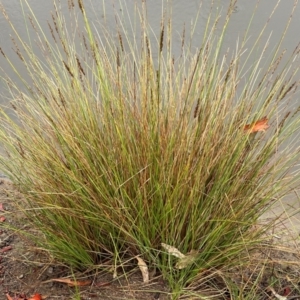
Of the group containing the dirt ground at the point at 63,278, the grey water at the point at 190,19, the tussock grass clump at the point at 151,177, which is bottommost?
the grey water at the point at 190,19

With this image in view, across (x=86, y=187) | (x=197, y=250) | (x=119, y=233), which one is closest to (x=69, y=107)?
(x=86, y=187)

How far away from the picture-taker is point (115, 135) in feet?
7.34

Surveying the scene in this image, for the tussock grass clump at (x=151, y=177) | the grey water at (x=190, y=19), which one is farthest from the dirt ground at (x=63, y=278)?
the grey water at (x=190, y=19)

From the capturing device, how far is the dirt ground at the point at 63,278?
221cm

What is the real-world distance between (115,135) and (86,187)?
0.26 metres

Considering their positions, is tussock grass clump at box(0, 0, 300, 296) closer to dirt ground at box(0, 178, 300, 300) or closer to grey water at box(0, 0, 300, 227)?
dirt ground at box(0, 178, 300, 300)

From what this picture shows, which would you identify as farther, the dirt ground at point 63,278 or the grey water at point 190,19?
the grey water at point 190,19

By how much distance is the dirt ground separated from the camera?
7.26ft

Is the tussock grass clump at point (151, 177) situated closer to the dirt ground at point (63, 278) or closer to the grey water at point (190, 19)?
the dirt ground at point (63, 278)

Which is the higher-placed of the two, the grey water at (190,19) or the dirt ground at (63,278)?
the dirt ground at (63,278)

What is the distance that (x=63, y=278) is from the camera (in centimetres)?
232

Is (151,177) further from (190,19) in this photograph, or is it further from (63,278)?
(190,19)

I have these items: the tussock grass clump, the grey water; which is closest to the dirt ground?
the tussock grass clump

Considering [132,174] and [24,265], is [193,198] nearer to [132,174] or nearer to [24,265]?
[132,174]
